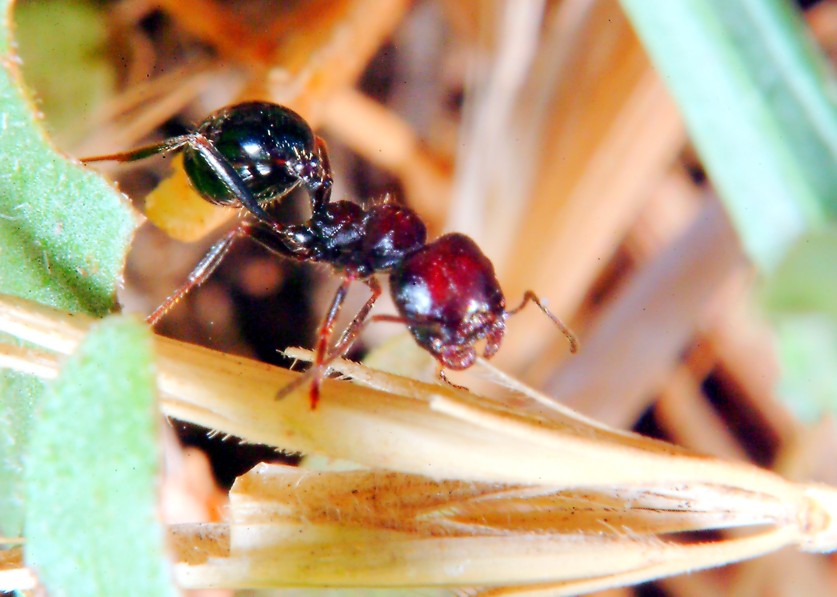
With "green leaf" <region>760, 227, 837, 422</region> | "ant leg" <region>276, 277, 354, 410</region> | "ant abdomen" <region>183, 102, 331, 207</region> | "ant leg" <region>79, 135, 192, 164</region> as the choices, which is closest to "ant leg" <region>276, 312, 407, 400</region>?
"ant leg" <region>276, 277, 354, 410</region>

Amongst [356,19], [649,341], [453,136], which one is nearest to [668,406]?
[649,341]

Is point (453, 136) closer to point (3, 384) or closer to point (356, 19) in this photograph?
point (356, 19)

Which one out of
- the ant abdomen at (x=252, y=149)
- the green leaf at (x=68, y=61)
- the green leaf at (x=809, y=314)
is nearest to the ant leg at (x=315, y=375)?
the ant abdomen at (x=252, y=149)

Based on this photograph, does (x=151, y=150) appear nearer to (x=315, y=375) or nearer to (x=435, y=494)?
(x=315, y=375)

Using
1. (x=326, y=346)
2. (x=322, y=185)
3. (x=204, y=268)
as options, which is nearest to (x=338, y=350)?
(x=326, y=346)

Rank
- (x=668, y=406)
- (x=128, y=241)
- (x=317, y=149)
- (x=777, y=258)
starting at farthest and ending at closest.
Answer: (x=668, y=406) → (x=317, y=149) → (x=777, y=258) → (x=128, y=241)

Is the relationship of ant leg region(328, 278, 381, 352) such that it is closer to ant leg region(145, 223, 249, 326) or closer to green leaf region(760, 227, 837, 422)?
ant leg region(145, 223, 249, 326)

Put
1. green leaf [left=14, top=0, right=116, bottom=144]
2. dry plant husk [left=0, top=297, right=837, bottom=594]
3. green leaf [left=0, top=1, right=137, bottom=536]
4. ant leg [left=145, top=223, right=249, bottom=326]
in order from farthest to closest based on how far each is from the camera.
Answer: green leaf [left=14, top=0, right=116, bottom=144] < ant leg [left=145, top=223, right=249, bottom=326] < green leaf [left=0, top=1, right=137, bottom=536] < dry plant husk [left=0, top=297, right=837, bottom=594]
